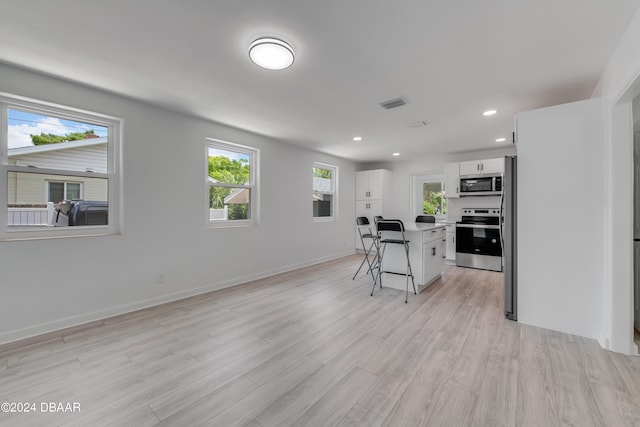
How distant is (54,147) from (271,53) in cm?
243

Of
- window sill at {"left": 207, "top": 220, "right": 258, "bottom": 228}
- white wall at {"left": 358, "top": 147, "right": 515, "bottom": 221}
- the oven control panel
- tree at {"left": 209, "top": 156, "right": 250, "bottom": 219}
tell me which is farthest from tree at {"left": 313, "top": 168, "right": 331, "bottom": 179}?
the oven control panel

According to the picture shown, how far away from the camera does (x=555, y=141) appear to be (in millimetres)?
2500

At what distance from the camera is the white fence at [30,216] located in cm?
239

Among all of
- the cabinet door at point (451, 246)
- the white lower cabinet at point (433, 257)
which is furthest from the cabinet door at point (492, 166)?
the white lower cabinet at point (433, 257)

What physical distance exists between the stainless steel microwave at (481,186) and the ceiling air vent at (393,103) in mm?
2966

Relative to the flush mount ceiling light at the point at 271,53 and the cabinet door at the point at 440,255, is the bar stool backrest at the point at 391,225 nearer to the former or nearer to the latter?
the cabinet door at the point at 440,255

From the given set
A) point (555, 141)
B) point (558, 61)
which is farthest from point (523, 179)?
point (558, 61)

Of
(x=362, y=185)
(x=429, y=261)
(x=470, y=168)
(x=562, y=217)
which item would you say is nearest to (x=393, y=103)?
(x=562, y=217)

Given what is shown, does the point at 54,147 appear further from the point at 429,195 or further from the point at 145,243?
the point at 429,195

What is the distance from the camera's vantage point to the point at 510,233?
9.21 feet

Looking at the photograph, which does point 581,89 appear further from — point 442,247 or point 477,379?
point 477,379

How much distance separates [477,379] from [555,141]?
2.29m

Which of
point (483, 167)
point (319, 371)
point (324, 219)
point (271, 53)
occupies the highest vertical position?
point (271, 53)

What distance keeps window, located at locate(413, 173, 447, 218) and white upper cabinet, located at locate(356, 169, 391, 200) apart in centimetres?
78
